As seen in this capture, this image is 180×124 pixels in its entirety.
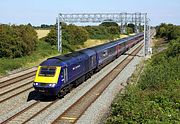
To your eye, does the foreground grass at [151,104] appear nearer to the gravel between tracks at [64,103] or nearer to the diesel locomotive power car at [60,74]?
the gravel between tracks at [64,103]

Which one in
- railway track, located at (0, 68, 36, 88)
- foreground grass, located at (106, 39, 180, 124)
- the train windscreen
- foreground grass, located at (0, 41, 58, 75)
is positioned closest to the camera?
foreground grass, located at (106, 39, 180, 124)

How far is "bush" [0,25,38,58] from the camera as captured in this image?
43.9m

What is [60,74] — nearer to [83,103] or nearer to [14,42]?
[83,103]

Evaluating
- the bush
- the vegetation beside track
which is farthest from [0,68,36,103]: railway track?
A: the bush

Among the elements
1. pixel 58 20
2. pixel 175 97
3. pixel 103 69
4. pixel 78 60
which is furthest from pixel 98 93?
pixel 58 20

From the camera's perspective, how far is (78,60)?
26.1 metres

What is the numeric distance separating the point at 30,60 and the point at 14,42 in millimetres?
3158

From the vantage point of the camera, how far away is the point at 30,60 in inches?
1796

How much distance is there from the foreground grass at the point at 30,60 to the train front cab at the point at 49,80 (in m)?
14.4

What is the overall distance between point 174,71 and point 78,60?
7231mm

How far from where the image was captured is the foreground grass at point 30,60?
37500mm

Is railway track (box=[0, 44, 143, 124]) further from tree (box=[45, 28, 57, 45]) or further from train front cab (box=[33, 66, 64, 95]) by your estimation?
tree (box=[45, 28, 57, 45])

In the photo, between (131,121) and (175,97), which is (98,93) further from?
(131,121)

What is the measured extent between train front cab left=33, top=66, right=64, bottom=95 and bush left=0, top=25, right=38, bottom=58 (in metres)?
23.4
